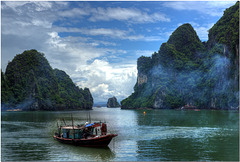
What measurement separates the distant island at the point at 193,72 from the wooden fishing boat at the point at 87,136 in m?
86.5

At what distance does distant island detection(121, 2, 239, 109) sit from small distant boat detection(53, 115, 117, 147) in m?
86.5

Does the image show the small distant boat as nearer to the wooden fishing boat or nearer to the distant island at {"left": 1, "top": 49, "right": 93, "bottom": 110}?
the wooden fishing boat

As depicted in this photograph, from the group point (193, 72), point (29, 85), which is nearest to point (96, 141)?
point (29, 85)

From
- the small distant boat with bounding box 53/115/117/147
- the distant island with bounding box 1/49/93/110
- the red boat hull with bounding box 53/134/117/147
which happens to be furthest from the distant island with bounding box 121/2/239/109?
the red boat hull with bounding box 53/134/117/147

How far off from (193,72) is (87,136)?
12529 centimetres

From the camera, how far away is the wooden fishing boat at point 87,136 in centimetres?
2161

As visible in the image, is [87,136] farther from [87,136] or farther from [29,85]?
[29,85]

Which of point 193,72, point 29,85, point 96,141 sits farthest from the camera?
point 193,72

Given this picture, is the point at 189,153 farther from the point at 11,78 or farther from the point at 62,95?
the point at 62,95

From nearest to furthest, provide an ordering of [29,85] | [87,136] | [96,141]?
[96,141] → [87,136] → [29,85]

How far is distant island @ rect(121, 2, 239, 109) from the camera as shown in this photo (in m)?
103

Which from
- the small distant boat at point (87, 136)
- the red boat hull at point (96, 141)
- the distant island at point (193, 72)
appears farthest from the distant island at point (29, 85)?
the red boat hull at point (96, 141)

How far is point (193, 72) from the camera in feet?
455

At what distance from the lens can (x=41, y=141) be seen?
85.6 ft
